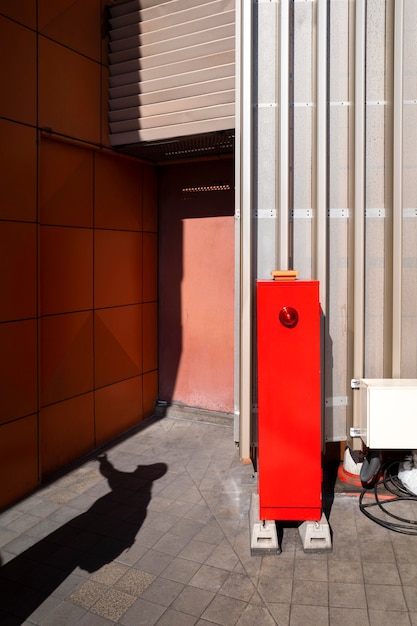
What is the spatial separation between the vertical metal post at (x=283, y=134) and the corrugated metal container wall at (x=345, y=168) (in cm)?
1

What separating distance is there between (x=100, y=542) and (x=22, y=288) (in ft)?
9.77

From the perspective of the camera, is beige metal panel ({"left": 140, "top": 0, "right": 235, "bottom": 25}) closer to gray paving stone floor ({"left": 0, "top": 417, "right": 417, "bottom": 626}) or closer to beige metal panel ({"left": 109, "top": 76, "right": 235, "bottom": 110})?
beige metal panel ({"left": 109, "top": 76, "right": 235, "bottom": 110})

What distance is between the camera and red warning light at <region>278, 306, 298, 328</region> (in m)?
4.57

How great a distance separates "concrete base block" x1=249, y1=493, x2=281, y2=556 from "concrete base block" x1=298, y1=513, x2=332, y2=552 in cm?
26

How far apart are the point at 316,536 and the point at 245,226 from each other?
2.96 metres

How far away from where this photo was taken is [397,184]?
5031 mm

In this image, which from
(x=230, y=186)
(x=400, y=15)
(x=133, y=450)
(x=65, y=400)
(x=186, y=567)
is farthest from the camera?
(x=230, y=186)

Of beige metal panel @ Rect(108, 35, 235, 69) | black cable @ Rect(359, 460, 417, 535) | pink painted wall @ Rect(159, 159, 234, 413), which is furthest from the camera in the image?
pink painted wall @ Rect(159, 159, 234, 413)

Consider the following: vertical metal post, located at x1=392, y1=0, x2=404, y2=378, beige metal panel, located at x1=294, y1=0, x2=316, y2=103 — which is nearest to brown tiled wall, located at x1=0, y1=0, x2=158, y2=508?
beige metal panel, located at x1=294, y1=0, x2=316, y2=103

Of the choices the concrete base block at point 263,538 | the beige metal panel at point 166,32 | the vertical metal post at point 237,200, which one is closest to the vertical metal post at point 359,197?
the vertical metal post at point 237,200

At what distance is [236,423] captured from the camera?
522 centimetres

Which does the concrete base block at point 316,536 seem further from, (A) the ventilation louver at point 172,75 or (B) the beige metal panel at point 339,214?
(A) the ventilation louver at point 172,75

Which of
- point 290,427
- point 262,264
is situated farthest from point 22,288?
point 290,427

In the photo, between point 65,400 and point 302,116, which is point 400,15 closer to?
point 302,116
